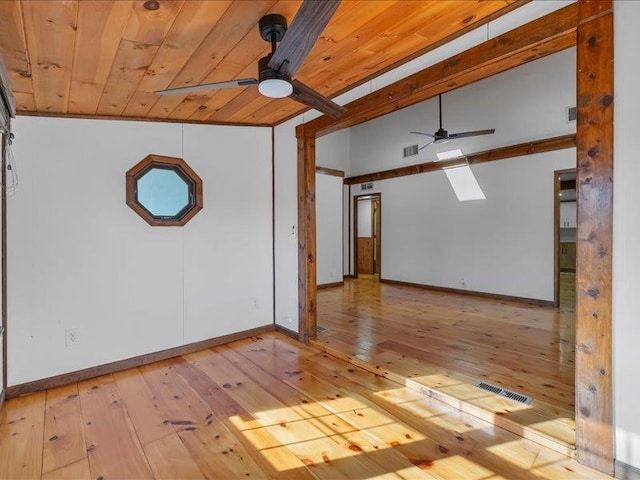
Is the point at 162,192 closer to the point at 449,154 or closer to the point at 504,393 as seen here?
the point at 504,393

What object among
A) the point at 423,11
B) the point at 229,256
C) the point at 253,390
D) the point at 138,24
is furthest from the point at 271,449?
the point at 423,11

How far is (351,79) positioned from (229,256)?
2.18 meters

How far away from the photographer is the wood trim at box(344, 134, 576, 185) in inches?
198

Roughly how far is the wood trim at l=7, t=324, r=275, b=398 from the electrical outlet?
0.25 m

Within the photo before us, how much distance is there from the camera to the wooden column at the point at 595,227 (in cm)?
164

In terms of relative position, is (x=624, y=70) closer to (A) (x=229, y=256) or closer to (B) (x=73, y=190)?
(A) (x=229, y=256)

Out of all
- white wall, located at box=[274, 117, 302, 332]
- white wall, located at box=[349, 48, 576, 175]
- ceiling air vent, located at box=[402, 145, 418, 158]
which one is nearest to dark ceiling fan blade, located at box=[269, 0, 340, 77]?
white wall, located at box=[274, 117, 302, 332]

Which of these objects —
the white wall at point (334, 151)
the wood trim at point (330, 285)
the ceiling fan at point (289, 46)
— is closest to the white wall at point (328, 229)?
the wood trim at point (330, 285)

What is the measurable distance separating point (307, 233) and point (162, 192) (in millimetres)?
1509

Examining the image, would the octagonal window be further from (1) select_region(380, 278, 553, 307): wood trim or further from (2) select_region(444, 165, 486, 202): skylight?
(1) select_region(380, 278, 553, 307): wood trim

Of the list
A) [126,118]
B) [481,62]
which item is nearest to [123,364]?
[126,118]

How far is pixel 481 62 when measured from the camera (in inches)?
83.3

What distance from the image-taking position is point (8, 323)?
8.71 ft

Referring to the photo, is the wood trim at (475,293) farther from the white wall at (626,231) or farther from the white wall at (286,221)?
the white wall at (626,231)
